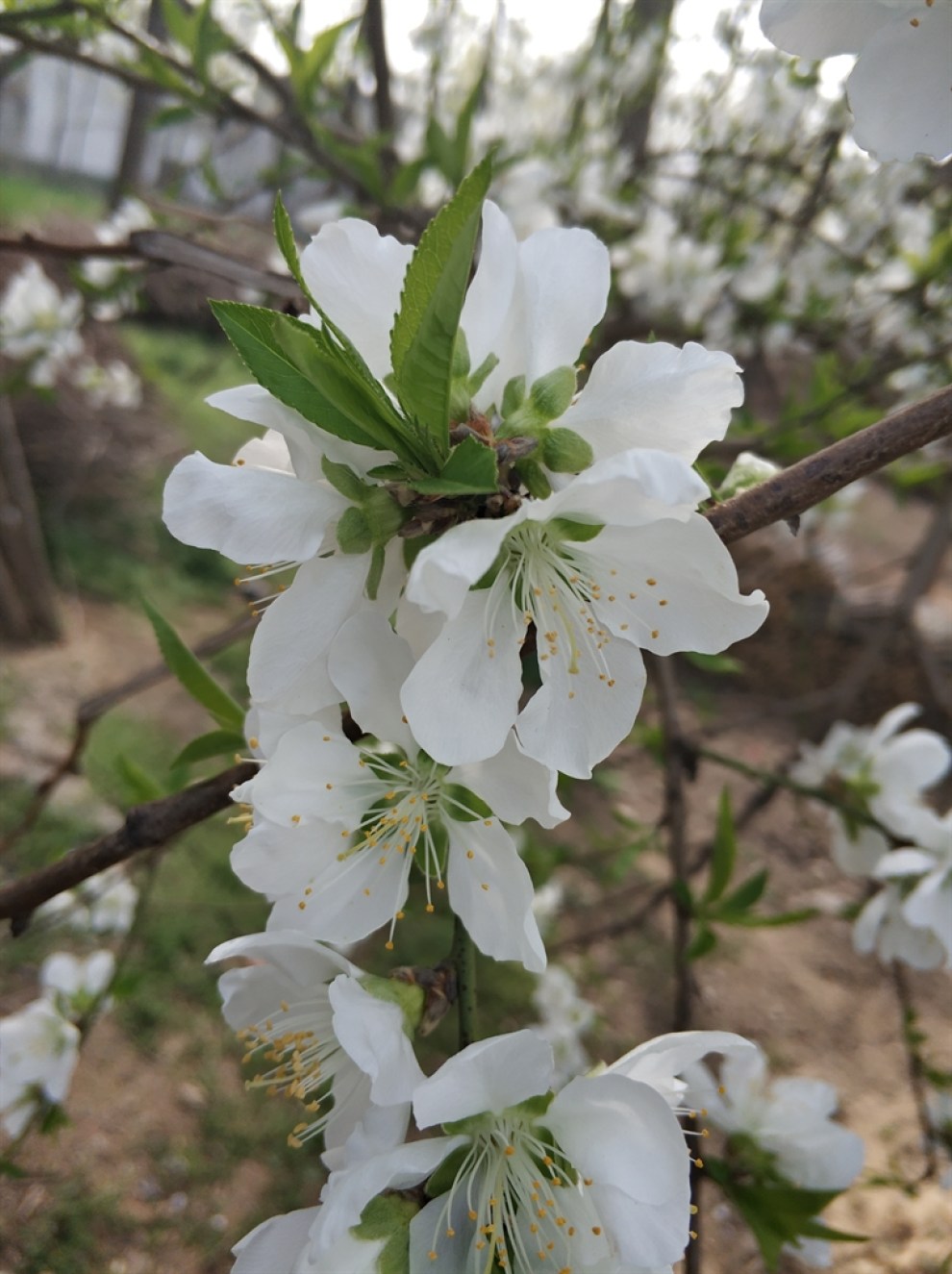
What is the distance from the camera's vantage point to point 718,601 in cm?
57

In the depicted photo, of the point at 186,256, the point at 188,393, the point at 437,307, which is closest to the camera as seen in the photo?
the point at 437,307

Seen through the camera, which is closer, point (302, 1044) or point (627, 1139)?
point (627, 1139)

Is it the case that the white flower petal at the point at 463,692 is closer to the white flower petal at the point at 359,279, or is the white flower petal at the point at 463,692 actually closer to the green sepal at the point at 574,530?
the green sepal at the point at 574,530

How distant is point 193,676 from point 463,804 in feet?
1.13

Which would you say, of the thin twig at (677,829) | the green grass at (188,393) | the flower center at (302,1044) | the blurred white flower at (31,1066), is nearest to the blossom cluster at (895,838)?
the thin twig at (677,829)

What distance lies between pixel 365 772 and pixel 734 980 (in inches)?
117

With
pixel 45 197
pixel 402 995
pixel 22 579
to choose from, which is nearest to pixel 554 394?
pixel 402 995

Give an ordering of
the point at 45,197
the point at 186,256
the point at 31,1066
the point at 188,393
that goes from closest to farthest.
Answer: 1. the point at 186,256
2. the point at 31,1066
3. the point at 188,393
4. the point at 45,197

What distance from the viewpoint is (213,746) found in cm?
88

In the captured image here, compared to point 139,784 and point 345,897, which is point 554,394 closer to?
point 345,897

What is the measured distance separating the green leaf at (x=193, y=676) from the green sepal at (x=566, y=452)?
1.43ft

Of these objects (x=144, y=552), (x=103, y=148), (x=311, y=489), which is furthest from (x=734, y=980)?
(x=103, y=148)

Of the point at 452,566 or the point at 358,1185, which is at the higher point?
the point at 452,566

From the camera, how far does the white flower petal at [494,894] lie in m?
0.57
